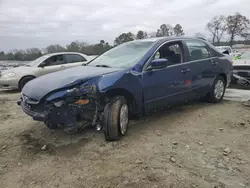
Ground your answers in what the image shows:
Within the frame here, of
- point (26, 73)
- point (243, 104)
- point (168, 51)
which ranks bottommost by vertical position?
point (243, 104)

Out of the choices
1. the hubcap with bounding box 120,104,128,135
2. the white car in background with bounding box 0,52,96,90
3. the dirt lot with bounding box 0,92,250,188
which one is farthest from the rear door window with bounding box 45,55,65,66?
the hubcap with bounding box 120,104,128,135

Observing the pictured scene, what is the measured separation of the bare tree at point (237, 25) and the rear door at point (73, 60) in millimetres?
34765

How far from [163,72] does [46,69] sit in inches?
242

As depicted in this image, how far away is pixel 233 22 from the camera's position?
131 ft

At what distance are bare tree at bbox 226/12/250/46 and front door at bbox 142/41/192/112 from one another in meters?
38.4

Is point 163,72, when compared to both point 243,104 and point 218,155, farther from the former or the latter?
point 243,104

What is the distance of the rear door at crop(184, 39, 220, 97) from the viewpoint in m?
5.08

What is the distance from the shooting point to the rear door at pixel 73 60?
10.1 m

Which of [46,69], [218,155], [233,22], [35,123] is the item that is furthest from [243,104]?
[233,22]

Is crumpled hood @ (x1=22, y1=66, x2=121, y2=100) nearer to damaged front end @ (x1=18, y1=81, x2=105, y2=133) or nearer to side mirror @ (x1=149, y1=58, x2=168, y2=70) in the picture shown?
damaged front end @ (x1=18, y1=81, x2=105, y2=133)

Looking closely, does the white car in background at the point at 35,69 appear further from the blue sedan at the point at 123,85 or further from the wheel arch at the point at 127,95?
the wheel arch at the point at 127,95

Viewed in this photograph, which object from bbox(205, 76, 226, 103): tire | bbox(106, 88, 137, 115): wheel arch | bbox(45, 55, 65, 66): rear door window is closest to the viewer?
bbox(106, 88, 137, 115): wheel arch

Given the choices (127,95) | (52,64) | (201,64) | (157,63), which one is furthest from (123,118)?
(52,64)

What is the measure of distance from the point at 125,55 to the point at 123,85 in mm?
990
